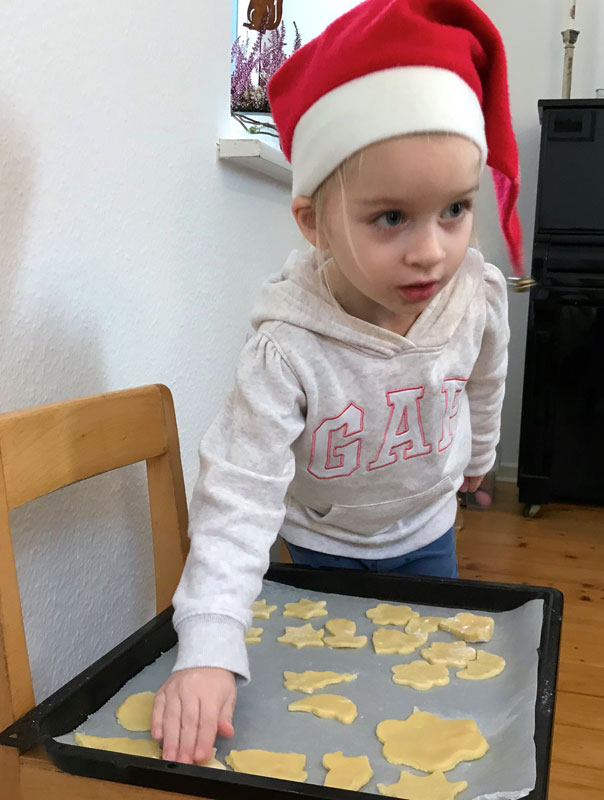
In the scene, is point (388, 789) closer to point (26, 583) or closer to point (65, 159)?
point (26, 583)

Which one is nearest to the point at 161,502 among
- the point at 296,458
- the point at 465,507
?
the point at 296,458

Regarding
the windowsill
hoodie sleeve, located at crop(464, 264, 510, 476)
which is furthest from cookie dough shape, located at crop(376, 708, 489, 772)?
the windowsill

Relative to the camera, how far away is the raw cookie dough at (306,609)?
710 mm

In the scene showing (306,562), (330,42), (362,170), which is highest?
(330,42)

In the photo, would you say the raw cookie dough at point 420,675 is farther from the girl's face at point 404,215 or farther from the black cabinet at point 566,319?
the black cabinet at point 566,319

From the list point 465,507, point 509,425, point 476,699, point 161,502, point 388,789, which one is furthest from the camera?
point 509,425

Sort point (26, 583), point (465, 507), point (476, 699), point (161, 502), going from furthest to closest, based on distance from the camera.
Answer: point (465, 507), point (161, 502), point (26, 583), point (476, 699)

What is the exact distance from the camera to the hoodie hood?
0.73m

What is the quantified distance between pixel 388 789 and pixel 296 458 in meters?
0.37

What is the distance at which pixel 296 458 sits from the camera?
0.79 m

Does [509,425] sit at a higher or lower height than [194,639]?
lower

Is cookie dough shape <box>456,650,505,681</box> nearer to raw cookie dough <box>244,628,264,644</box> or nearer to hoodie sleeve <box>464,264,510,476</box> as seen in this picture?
raw cookie dough <box>244,628,264,644</box>

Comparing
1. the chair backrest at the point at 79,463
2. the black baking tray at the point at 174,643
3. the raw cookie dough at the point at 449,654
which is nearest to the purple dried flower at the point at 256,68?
the chair backrest at the point at 79,463

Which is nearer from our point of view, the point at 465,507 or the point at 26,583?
the point at 26,583
